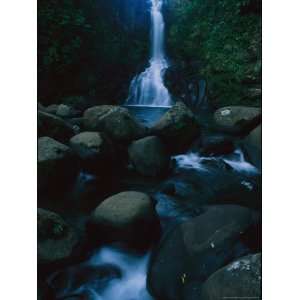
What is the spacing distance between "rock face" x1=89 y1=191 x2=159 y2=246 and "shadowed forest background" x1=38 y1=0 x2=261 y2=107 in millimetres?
4284


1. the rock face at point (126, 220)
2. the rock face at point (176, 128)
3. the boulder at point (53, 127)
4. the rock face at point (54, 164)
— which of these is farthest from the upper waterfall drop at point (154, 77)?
the rock face at point (126, 220)

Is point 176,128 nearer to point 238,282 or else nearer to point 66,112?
point 238,282

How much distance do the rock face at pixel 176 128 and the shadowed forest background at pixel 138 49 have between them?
10.1 feet

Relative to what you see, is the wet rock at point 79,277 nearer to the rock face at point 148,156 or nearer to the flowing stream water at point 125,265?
the flowing stream water at point 125,265

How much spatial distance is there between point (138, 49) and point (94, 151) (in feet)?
31.5

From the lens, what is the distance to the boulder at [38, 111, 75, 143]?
4.58 meters

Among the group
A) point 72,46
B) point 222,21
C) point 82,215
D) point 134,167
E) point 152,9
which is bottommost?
point 82,215

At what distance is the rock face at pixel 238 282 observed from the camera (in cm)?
175

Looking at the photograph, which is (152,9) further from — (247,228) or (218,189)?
(247,228)

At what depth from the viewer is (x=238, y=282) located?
5.92 feet

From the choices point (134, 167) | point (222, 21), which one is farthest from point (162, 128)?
point (222, 21)

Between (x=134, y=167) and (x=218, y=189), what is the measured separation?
1.40 meters

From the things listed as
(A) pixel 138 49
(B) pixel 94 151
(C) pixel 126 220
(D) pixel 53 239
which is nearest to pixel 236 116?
(B) pixel 94 151
